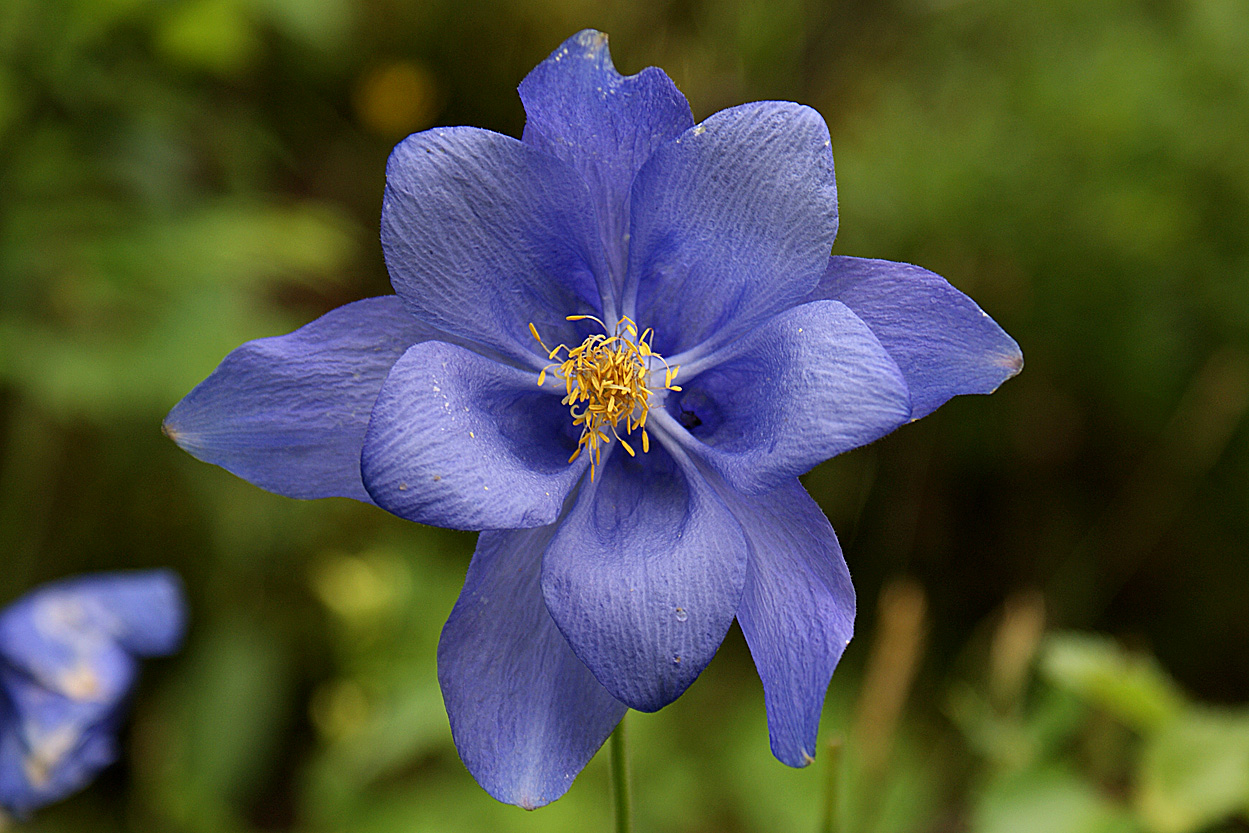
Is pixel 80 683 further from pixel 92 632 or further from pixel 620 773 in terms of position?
pixel 620 773

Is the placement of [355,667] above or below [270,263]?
below

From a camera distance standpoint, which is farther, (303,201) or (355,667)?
(303,201)

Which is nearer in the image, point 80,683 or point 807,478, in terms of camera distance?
point 80,683

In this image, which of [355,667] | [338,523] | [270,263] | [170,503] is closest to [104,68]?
[270,263]

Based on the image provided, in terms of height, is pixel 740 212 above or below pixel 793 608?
above

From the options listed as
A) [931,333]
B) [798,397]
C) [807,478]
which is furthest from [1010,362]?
[807,478]

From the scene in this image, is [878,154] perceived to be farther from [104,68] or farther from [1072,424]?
[104,68]

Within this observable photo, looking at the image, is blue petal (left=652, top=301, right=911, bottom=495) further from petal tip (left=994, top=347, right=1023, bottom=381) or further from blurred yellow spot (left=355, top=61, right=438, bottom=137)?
blurred yellow spot (left=355, top=61, right=438, bottom=137)
